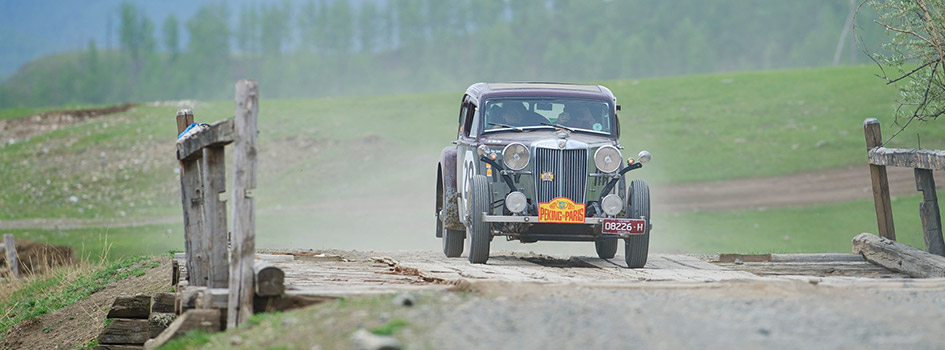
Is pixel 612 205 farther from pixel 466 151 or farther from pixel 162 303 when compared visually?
pixel 162 303

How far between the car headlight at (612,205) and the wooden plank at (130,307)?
5.28 m

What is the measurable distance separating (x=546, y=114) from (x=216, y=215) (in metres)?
5.20

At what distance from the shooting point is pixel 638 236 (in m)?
11.5

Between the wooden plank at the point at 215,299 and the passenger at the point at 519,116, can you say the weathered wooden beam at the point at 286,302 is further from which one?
the passenger at the point at 519,116

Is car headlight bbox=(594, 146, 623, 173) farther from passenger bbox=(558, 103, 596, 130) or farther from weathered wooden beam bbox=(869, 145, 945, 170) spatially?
weathered wooden beam bbox=(869, 145, 945, 170)

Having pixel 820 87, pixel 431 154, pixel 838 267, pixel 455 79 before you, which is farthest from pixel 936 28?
pixel 455 79

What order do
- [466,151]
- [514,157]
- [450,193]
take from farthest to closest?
[450,193], [466,151], [514,157]

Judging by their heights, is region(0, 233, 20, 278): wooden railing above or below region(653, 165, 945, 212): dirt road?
below

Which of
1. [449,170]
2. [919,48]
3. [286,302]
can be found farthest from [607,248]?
[286,302]

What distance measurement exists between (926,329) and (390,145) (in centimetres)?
2978

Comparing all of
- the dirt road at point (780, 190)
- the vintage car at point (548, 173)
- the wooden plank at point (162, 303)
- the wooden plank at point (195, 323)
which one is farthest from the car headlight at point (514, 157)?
the dirt road at point (780, 190)

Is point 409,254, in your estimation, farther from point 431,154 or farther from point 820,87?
point 820,87

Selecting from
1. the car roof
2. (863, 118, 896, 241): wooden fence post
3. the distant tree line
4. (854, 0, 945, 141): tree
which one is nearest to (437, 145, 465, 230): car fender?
the car roof

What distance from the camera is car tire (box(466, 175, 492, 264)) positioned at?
1141 cm
